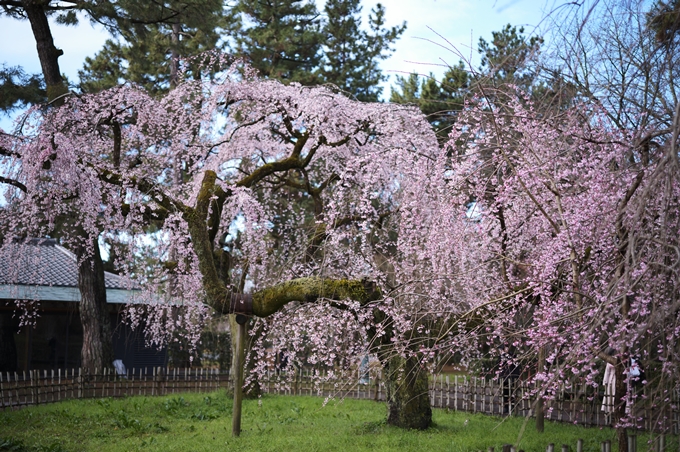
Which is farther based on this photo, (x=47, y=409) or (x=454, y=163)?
(x=47, y=409)

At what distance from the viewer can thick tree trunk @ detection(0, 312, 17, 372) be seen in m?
15.5

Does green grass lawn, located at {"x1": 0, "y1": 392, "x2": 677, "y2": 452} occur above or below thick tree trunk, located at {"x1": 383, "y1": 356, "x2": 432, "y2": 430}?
below

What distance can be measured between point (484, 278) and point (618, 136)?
3.51m

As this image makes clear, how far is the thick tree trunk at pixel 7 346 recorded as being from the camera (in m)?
15.5

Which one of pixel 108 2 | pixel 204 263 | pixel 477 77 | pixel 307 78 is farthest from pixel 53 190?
pixel 307 78

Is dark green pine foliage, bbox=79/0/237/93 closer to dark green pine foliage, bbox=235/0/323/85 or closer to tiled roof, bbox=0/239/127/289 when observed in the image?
dark green pine foliage, bbox=235/0/323/85

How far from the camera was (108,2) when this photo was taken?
12898 mm

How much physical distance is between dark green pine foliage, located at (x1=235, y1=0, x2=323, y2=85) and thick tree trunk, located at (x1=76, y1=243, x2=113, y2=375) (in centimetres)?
861

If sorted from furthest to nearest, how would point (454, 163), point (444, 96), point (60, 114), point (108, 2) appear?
1. point (444, 96)
2. point (108, 2)
3. point (60, 114)
4. point (454, 163)

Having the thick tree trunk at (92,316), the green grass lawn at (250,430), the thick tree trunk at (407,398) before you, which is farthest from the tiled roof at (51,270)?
the thick tree trunk at (407,398)

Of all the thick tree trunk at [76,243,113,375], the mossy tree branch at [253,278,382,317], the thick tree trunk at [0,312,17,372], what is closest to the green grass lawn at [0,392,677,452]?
the mossy tree branch at [253,278,382,317]

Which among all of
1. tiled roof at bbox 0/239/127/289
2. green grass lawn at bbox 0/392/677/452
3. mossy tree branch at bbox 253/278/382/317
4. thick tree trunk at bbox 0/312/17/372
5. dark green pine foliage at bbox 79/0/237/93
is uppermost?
dark green pine foliage at bbox 79/0/237/93

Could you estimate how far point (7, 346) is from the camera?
15.7 meters

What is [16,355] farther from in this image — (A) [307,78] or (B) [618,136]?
(B) [618,136]
